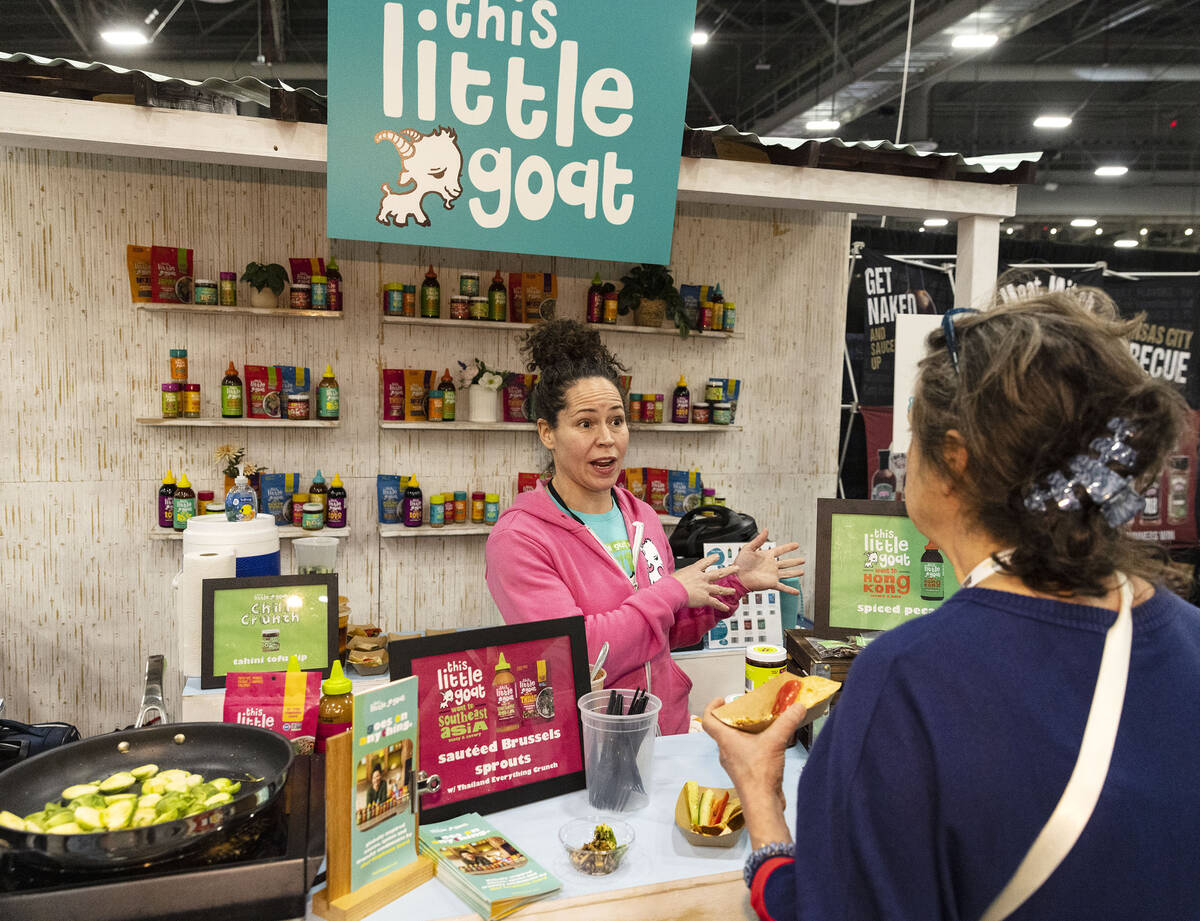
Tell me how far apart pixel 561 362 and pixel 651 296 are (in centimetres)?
226

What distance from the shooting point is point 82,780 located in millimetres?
1327

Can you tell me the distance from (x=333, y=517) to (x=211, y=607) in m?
2.19

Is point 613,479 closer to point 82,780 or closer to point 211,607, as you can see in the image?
point 211,607

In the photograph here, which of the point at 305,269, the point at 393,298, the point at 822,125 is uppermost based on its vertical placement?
the point at 822,125

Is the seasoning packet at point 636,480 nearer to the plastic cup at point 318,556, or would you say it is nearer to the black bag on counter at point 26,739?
the plastic cup at point 318,556

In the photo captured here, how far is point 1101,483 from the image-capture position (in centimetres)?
87

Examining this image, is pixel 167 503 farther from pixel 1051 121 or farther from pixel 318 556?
pixel 1051 121

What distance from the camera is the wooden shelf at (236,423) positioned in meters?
4.00

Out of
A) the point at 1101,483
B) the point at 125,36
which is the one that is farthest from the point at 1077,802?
the point at 125,36

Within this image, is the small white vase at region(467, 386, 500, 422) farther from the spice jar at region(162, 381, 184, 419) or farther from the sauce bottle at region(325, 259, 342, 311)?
the spice jar at region(162, 381, 184, 419)

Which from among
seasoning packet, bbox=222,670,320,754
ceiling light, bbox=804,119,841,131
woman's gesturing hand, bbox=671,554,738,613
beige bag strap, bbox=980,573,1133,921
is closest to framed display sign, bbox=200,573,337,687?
seasoning packet, bbox=222,670,320,754

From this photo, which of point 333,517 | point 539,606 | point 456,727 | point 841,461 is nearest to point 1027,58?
point 841,461

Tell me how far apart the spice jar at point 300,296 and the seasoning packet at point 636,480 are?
74.6 inches

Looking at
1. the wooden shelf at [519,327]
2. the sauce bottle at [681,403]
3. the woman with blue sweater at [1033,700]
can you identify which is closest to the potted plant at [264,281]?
the wooden shelf at [519,327]
